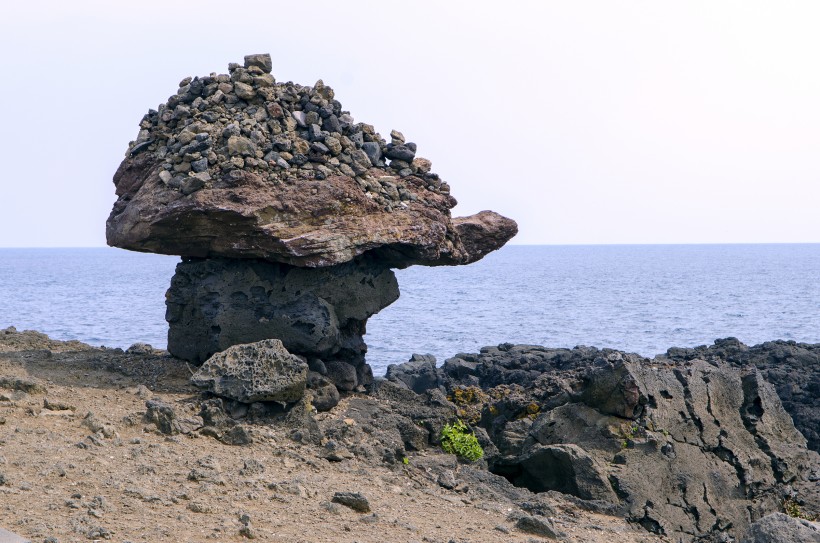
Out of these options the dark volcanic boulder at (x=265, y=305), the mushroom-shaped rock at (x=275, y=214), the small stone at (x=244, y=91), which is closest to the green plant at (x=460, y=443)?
the mushroom-shaped rock at (x=275, y=214)

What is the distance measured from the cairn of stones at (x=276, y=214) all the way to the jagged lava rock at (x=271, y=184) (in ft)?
0.08

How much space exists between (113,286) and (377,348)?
8464 cm

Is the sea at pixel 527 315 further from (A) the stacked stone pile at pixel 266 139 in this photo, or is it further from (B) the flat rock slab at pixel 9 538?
(B) the flat rock slab at pixel 9 538

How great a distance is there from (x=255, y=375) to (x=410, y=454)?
112 inches

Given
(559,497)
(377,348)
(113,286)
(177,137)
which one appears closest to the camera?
(559,497)

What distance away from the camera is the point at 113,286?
127m

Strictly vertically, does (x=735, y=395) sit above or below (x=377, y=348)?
above

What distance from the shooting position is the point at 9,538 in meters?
8.17

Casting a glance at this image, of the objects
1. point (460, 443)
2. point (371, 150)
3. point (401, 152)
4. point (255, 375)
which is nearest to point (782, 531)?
point (460, 443)

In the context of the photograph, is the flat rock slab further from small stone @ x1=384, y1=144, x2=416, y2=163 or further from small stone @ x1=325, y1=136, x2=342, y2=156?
small stone @ x1=384, y1=144, x2=416, y2=163

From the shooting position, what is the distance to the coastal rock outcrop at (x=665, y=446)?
14211 millimetres

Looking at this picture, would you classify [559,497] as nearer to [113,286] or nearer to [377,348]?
[377,348]

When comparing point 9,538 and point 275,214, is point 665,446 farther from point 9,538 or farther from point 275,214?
point 9,538

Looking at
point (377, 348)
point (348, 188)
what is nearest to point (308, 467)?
point (348, 188)
